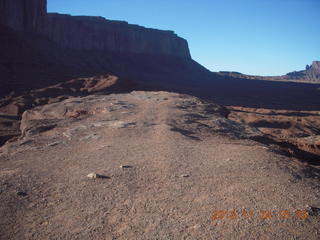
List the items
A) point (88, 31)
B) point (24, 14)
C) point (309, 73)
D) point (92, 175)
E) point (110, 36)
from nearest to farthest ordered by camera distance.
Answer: point (92, 175), point (24, 14), point (88, 31), point (110, 36), point (309, 73)

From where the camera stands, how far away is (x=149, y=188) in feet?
11.7

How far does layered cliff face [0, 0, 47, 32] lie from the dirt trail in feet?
117

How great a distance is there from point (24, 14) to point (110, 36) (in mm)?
28062

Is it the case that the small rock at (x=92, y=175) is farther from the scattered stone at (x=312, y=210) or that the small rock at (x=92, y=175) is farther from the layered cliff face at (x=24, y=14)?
the layered cliff face at (x=24, y=14)

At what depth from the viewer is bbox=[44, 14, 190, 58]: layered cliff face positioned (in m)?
56.8

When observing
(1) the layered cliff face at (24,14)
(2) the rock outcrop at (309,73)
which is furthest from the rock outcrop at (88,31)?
(2) the rock outcrop at (309,73)

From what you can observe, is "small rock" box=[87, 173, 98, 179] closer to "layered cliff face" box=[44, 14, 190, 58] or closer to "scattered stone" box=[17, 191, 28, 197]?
"scattered stone" box=[17, 191, 28, 197]

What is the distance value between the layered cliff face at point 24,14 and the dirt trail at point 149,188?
117 feet

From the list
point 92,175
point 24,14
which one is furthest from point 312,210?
point 24,14

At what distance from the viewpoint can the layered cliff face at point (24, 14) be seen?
118 ft

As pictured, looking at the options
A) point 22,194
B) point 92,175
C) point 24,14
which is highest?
point 24,14
